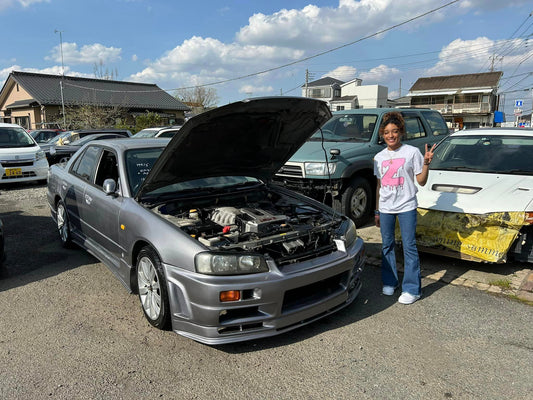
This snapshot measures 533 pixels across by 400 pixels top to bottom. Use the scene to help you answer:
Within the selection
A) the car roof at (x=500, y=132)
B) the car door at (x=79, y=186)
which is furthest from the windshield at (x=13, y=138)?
the car roof at (x=500, y=132)

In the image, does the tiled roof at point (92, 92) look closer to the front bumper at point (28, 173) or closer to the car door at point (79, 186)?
the front bumper at point (28, 173)

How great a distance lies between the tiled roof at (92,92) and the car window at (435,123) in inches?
1169

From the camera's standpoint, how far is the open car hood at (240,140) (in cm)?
346

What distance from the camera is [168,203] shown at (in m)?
3.79

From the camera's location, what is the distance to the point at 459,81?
49562 mm

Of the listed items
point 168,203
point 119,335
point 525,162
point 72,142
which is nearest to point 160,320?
point 119,335

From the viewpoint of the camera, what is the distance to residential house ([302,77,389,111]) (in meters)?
46.1

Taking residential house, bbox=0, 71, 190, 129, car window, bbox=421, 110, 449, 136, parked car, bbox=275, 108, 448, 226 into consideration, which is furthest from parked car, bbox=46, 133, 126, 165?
residential house, bbox=0, 71, 190, 129

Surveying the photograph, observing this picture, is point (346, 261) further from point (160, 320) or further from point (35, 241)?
point (35, 241)

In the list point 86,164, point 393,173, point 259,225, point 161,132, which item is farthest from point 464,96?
point 259,225

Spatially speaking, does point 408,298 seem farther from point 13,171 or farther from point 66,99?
point 66,99

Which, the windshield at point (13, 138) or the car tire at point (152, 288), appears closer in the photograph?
the car tire at point (152, 288)

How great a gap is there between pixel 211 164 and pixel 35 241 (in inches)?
138

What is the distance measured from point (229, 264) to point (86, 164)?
3000mm
